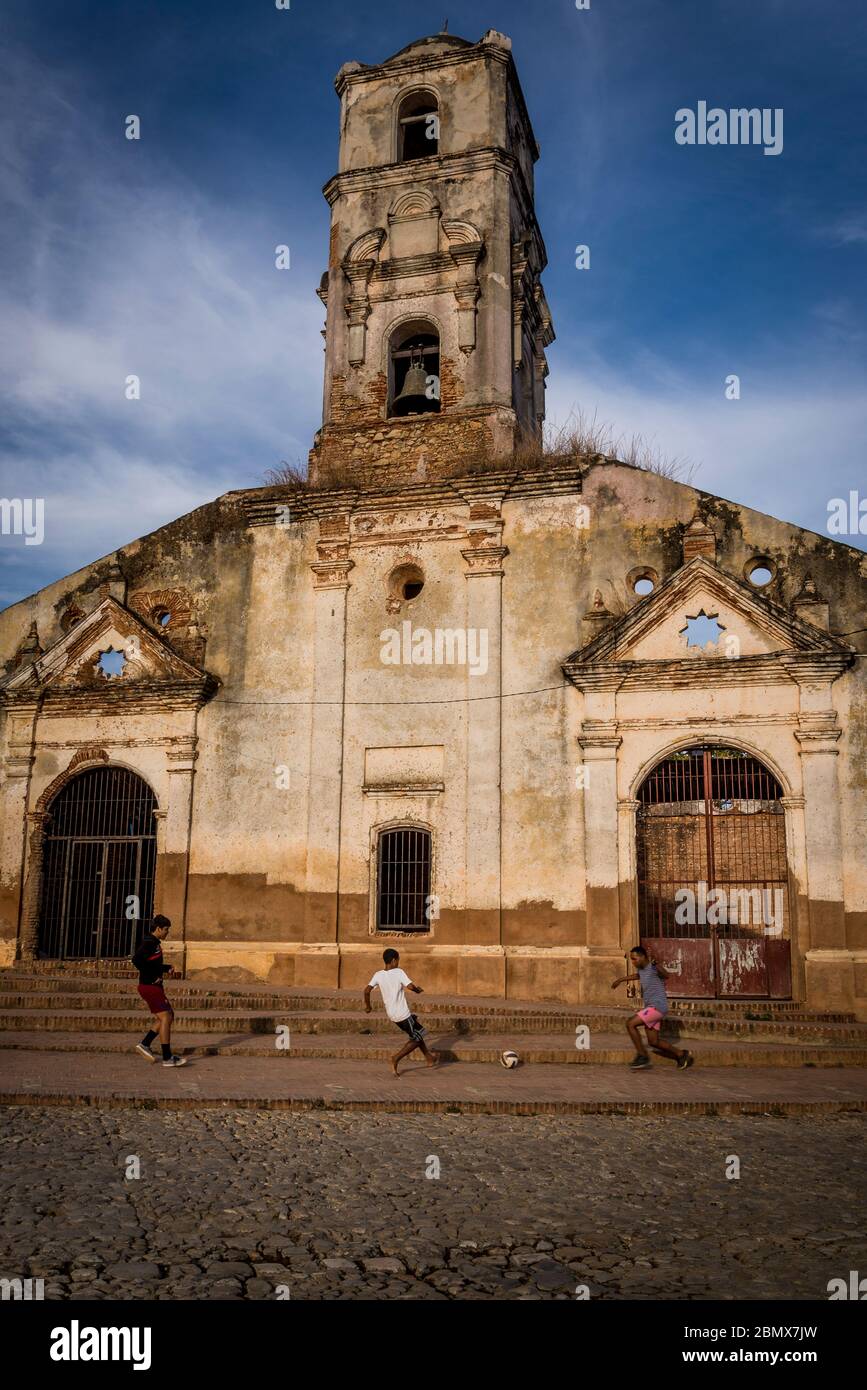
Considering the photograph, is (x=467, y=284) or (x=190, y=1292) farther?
(x=467, y=284)

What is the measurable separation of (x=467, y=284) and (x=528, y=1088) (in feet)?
43.8

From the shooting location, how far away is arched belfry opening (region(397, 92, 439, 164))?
64.6ft

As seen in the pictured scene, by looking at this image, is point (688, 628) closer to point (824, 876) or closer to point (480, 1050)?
point (824, 876)

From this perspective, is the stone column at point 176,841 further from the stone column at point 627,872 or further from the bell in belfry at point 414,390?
the stone column at point 627,872

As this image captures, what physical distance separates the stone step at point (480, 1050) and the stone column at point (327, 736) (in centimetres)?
423

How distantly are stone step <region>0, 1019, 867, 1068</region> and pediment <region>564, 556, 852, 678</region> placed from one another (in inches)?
218

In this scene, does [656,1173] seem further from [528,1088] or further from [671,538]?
[671,538]

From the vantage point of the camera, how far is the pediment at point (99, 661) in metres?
18.7

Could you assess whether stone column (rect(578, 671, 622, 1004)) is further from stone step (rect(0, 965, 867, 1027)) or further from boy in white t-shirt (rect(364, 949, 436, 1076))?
boy in white t-shirt (rect(364, 949, 436, 1076))

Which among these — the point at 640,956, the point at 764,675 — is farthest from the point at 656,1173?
the point at 764,675

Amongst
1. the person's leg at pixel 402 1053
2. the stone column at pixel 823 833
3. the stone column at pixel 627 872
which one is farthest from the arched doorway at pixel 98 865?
the stone column at pixel 823 833

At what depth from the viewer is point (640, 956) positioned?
11.6 metres
